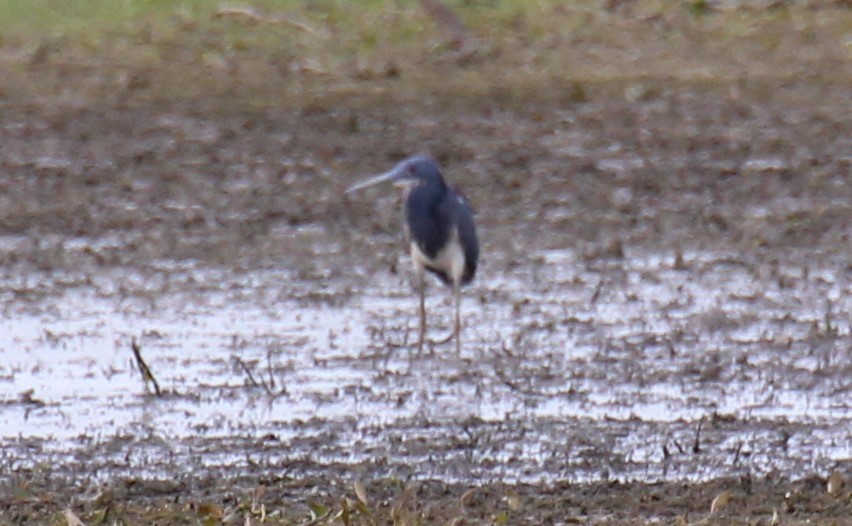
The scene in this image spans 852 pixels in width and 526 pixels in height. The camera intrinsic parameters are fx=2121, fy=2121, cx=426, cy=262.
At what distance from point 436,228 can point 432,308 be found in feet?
1.54

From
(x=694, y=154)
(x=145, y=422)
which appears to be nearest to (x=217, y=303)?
(x=145, y=422)

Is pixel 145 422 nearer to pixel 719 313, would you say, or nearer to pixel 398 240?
pixel 719 313

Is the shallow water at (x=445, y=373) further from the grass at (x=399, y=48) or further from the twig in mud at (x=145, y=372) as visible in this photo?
the grass at (x=399, y=48)

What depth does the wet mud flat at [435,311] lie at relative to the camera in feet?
22.0

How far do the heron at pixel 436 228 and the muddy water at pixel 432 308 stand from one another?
0.22 m

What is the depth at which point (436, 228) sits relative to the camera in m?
9.81

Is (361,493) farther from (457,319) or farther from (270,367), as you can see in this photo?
(457,319)

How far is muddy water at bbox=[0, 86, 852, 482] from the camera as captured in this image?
729 centimetres

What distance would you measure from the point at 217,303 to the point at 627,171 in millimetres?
3880

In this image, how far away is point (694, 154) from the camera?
13609mm

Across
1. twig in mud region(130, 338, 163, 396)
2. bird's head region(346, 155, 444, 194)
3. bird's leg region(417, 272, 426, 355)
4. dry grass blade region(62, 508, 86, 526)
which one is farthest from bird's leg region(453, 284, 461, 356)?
dry grass blade region(62, 508, 86, 526)

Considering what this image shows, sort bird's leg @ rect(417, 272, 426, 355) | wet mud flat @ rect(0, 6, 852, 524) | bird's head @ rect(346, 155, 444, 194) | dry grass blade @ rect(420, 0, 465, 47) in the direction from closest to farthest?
wet mud flat @ rect(0, 6, 852, 524) < bird's leg @ rect(417, 272, 426, 355) < bird's head @ rect(346, 155, 444, 194) < dry grass blade @ rect(420, 0, 465, 47)

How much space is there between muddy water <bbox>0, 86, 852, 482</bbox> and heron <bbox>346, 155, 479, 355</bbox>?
22cm

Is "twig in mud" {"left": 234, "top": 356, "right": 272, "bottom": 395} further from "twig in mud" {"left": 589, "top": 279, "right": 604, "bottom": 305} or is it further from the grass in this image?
the grass
